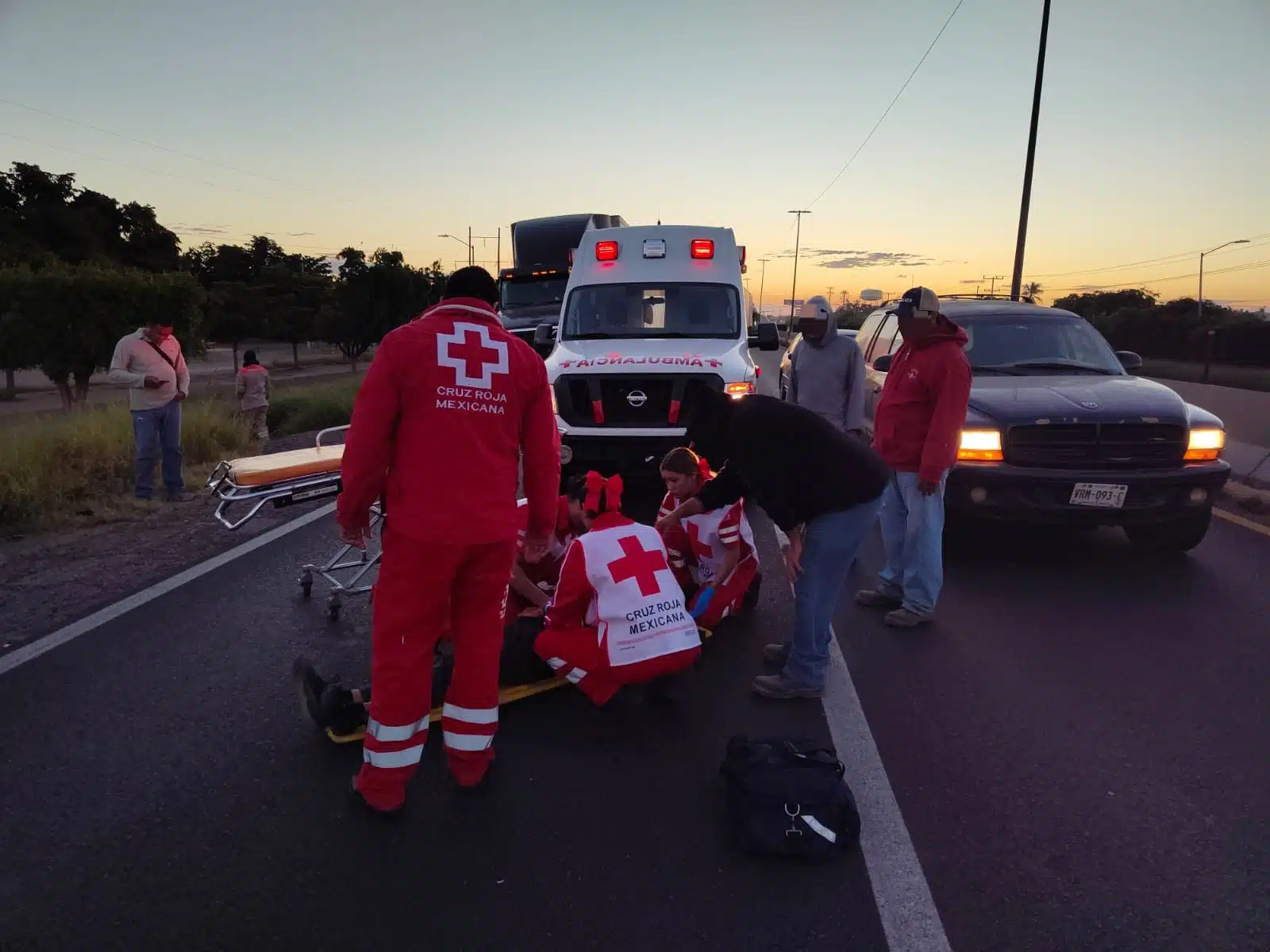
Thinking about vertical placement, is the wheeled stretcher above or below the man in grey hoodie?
below

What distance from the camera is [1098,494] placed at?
6281mm

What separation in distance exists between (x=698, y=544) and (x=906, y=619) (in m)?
1.41

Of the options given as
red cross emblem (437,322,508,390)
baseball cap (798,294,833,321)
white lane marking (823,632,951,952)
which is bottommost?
white lane marking (823,632,951,952)

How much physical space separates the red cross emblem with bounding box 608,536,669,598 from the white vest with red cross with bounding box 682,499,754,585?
2.93 ft

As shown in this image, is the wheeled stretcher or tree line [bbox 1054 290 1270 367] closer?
the wheeled stretcher

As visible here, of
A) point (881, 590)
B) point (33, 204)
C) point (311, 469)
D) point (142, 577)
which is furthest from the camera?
point (33, 204)

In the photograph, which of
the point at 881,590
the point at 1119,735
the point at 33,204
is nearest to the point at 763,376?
the point at 881,590

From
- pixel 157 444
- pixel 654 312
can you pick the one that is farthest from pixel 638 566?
pixel 157 444

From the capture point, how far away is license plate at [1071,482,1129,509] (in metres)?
6.27

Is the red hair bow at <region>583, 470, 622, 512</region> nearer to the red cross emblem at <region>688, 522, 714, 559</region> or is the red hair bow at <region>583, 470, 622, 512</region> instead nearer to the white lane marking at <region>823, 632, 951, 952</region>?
the red cross emblem at <region>688, 522, 714, 559</region>

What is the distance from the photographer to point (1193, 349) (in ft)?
180

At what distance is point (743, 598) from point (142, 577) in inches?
169

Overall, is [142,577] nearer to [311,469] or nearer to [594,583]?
[311,469]

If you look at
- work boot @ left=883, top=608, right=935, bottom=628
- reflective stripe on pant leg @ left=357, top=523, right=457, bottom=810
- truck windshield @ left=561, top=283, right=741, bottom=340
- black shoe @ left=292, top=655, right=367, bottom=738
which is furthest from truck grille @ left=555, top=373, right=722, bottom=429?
reflective stripe on pant leg @ left=357, top=523, right=457, bottom=810
